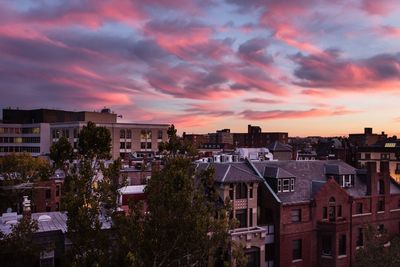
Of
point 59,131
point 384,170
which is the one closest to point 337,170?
point 384,170

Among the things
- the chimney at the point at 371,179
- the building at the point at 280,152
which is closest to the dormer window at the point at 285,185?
the chimney at the point at 371,179

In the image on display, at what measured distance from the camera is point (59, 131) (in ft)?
470

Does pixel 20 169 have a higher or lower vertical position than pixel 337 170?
lower

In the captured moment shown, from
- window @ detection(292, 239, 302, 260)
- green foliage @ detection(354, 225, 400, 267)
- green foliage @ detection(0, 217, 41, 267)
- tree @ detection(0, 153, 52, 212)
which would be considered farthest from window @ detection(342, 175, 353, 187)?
tree @ detection(0, 153, 52, 212)

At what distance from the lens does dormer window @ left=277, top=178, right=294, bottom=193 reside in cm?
4612

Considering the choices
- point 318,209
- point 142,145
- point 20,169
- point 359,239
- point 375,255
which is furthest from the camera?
point 142,145

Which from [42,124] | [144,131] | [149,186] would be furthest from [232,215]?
[42,124]

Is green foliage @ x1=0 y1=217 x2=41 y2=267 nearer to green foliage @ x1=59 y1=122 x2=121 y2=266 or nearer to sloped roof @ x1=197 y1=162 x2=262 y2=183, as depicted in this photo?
green foliage @ x1=59 y1=122 x2=121 y2=266

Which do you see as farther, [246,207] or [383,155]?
[383,155]

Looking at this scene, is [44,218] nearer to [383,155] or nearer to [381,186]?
[381,186]

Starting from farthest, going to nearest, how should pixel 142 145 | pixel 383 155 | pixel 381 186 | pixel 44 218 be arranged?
pixel 142 145
pixel 383 155
pixel 381 186
pixel 44 218

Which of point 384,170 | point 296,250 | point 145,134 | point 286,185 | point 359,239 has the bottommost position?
point 296,250

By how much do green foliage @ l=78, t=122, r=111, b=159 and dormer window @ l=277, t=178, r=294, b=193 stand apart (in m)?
25.2

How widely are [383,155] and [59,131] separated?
331 feet
